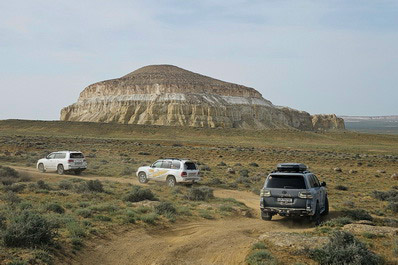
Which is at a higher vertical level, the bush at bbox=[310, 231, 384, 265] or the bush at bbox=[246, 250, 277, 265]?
the bush at bbox=[310, 231, 384, 265]

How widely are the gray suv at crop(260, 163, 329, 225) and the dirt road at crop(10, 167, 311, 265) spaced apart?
568 mm

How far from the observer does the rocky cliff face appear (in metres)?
127

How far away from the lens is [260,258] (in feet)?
28.2

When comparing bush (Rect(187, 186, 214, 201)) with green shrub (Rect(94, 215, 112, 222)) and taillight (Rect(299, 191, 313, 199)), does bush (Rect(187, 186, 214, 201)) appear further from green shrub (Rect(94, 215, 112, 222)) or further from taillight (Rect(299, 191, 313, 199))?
green shrub (Rect(94, 215, 112, 222))

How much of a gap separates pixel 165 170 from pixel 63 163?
30.9ft

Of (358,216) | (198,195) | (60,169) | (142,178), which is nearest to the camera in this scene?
(358,216)

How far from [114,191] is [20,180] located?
243 inches

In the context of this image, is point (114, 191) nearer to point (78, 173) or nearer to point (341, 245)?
point (78, 173)

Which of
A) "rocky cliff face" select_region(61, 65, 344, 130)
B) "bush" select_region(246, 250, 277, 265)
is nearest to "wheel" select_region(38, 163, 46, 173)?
"bush" select_region(246, 250, 277, 265)

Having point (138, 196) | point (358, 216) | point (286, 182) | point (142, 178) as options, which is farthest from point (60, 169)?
point (358, 216)

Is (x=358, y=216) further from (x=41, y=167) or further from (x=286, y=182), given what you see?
(x=41, y=167)

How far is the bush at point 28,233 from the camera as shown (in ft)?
27.1

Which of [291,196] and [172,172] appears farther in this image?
[172,172]

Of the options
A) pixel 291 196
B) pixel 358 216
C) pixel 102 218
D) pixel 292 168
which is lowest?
pixel 358 216
